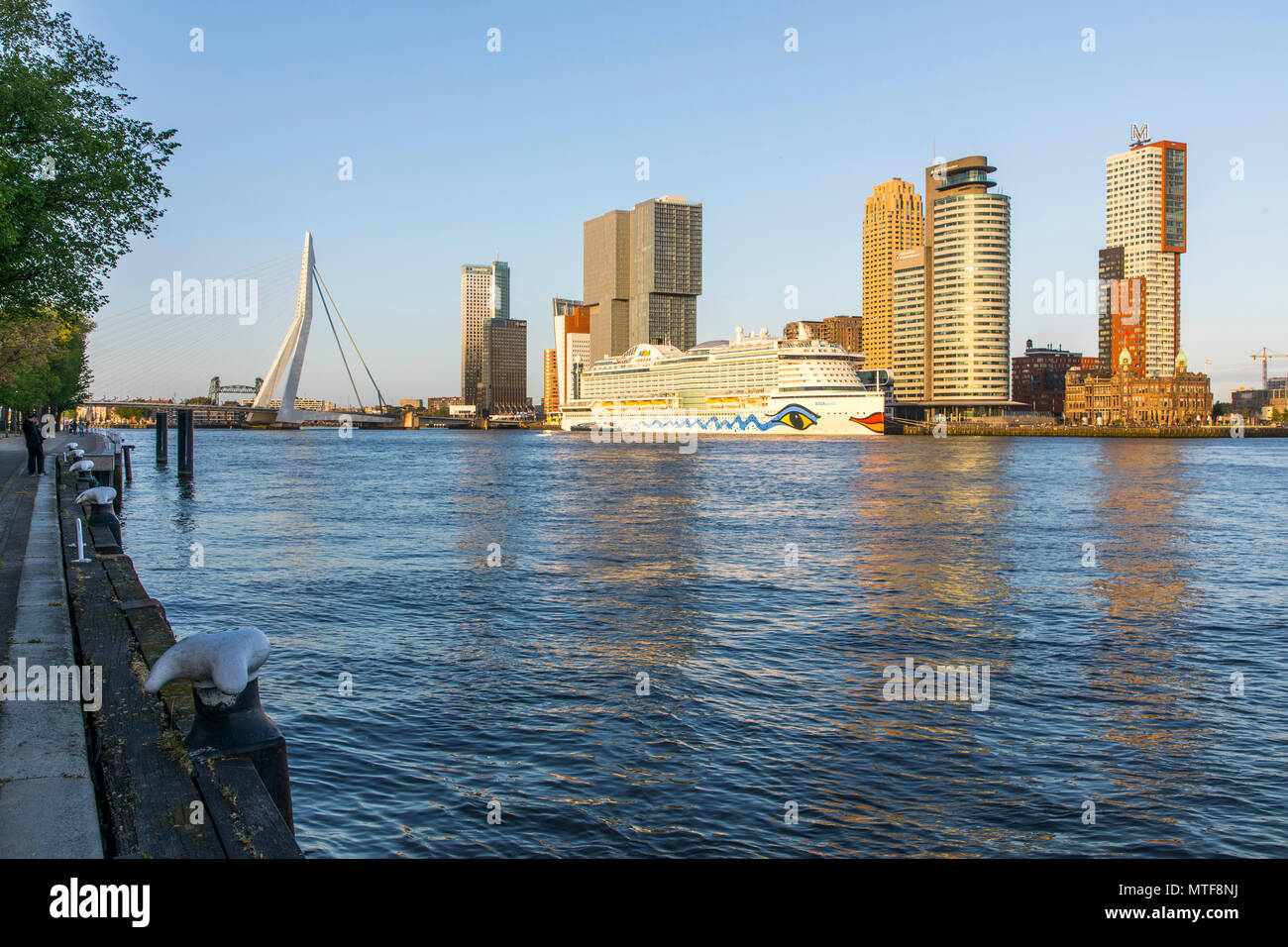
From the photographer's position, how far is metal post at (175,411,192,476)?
49578mm

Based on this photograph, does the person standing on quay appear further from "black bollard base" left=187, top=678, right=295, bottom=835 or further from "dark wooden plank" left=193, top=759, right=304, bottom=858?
"dark wooden plank" left=193, top=759, right=304, bottom=858

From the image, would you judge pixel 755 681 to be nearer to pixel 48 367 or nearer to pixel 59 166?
pixel 59 166

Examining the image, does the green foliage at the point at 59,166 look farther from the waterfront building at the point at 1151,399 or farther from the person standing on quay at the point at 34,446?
the waterfront building at the point at 1151,399

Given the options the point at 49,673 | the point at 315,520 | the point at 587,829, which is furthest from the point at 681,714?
the point at 315,520

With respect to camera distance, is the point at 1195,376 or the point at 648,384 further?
the point at 1195,376

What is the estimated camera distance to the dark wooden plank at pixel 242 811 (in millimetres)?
4730

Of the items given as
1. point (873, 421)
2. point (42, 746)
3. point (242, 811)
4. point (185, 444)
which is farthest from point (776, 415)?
point (242, 811)

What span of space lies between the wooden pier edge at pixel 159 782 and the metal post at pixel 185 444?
45.0 metres

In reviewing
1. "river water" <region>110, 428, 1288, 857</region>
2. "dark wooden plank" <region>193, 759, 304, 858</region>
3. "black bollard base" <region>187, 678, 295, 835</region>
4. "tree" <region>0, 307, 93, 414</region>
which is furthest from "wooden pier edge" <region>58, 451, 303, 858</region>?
"tree" <region>0, 307, 93, 414</region>

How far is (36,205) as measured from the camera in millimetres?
15852

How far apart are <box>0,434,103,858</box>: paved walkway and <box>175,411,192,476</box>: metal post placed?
4029 cm

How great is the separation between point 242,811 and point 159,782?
2.92ft
